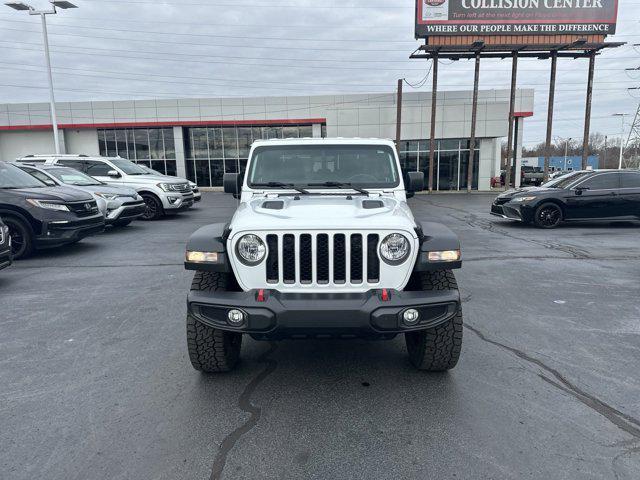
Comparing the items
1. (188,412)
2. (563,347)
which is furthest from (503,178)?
(188,412)

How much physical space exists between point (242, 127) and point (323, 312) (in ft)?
96.3

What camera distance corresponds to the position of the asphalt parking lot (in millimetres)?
2547

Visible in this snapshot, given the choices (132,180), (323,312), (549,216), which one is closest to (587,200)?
(549,216)

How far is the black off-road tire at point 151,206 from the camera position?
1391cm

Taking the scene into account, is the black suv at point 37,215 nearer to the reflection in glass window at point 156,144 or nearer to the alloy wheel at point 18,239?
the alloy wheel at point 18,239

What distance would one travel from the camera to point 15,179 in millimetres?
8500

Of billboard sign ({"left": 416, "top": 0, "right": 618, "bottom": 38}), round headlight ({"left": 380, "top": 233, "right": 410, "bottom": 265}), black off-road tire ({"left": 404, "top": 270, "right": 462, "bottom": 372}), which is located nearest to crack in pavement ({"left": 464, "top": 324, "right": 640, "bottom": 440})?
black off-road tire ({"left": 404, "top": 270, "right": 462, "bottom": 372})

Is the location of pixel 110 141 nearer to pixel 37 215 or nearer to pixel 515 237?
pixel 37 215

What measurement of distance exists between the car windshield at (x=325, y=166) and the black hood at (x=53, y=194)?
5247mm

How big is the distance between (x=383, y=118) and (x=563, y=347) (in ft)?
87.2

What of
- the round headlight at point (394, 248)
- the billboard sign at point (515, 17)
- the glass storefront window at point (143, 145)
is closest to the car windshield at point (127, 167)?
the round headlight at point (394, 248)

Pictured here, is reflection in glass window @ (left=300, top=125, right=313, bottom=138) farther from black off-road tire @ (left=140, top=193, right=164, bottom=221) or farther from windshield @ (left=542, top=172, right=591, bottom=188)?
windshield @ (left=542, top=172, right=591, bottom=188)

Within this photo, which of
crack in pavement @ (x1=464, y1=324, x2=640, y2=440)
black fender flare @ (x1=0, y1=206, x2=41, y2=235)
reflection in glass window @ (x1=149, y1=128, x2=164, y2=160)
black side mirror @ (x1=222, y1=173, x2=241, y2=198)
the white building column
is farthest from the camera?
reflection in glass window @ (x1=149, y1=128, x2=164, y2=160)

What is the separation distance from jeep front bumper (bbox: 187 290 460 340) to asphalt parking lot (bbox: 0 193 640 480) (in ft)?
1.95
